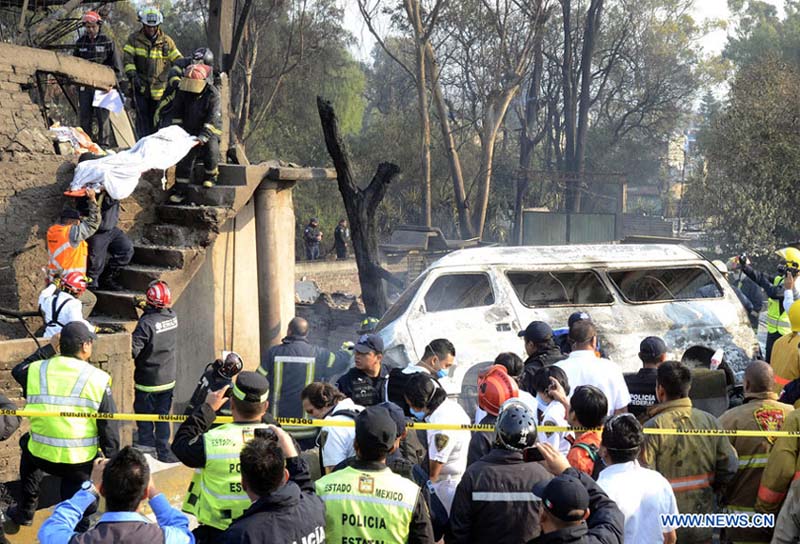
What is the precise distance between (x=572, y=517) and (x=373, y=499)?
91cm

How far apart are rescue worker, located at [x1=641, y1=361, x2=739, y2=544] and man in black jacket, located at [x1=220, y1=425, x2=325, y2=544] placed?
2.39 m

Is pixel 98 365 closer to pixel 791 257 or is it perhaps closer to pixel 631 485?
pixel 631 485

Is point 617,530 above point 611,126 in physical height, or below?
below

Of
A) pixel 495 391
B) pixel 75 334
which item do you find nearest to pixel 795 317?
pixel 495 391

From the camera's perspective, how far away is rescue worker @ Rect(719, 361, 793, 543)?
223 inches

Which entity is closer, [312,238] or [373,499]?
[373,499]

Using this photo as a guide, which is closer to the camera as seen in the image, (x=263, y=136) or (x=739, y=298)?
(x=739, y=298)

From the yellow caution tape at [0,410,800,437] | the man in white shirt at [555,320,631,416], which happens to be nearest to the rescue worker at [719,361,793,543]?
the yellow caution tape at [0,410,800,437]

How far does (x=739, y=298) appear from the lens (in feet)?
36.6

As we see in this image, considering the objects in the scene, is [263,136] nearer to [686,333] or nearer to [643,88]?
[643,88]

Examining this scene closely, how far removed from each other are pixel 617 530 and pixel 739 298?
7.79m

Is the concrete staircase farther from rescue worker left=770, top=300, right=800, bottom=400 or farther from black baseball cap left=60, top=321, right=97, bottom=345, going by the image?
rescue worker left=770, top=300, right=800, bottom=400

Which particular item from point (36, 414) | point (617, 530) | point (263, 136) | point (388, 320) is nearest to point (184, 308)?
point (388, 320)

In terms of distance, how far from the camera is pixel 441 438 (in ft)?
17.6
